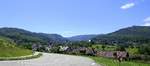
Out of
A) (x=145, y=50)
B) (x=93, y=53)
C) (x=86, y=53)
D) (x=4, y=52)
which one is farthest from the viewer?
(x=145, y=50)

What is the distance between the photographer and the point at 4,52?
4444 cm

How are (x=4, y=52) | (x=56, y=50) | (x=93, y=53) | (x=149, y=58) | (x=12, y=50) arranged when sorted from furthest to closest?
(x=56, y=50) → (x=93, y=53) → (x=149, y=58) → (x=12, y=50) → (x=4, y=52)

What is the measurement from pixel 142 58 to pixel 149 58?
5.14 feet

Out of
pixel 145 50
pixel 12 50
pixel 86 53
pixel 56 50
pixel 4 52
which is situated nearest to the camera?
pixel 4 52

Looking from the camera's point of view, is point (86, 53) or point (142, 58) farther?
point (86, 53)

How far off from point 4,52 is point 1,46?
2.04m

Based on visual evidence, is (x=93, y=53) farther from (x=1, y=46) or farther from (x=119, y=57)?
(x=119, y=57)

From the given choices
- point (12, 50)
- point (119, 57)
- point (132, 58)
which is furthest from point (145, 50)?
point (119, 57)

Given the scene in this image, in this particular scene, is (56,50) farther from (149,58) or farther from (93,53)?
(149,58)

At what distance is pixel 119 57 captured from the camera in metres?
20.5

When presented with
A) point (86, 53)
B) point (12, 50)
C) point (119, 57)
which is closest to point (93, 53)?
point (86, 53)

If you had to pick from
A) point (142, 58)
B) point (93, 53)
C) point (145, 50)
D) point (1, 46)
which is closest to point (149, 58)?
point (142, 58)

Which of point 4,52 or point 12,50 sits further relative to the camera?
point 12,50

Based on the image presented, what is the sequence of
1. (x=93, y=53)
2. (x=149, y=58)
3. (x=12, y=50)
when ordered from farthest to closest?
(x=93, y=53)
(x=149, y=58)
(x=12, y=50)
